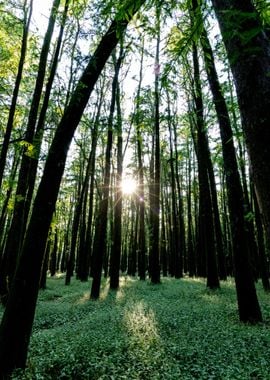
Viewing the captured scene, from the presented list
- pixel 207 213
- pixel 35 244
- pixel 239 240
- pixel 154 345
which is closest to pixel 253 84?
pixel 35 244

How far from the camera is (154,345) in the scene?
6.51 meters

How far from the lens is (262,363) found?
538 centimetres

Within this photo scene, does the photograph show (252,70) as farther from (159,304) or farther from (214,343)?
(159,304)

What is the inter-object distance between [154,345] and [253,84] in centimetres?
647

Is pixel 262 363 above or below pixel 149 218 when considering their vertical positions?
below

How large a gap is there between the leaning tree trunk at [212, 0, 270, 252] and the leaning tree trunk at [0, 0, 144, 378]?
351cm

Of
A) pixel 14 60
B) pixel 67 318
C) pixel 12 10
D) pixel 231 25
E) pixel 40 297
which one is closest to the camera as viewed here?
pixel 231 25

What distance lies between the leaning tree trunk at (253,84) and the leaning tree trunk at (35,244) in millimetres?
3513

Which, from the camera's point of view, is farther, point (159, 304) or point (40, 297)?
point (40, 297)

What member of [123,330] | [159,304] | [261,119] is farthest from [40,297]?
[261,119]

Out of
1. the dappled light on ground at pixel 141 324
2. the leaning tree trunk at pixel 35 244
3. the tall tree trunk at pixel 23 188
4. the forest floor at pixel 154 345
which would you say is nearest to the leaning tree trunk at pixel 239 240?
the forest floor at pixel 154 345

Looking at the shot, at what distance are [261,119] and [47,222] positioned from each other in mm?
4573

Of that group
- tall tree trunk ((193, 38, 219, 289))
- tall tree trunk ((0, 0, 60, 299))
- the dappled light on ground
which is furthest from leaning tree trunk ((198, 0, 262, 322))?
tall tree trunk ((0, 0, 60, 299))

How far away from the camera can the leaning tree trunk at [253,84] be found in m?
1.43
